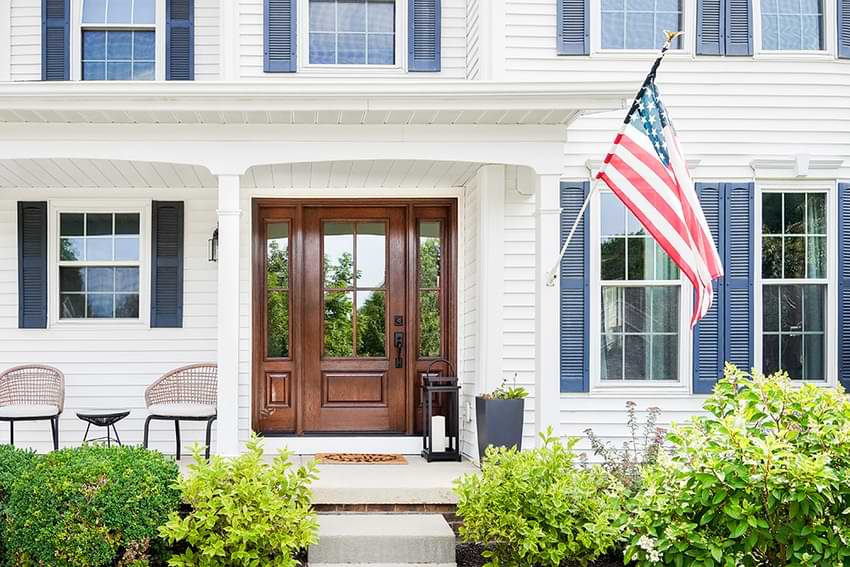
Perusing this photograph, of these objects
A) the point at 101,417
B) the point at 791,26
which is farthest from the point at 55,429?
the point at 791,26

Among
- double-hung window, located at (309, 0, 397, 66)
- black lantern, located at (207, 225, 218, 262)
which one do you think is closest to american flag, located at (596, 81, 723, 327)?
double-hung window, located at (309, 0, 397, 66)

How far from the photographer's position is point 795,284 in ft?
26.8

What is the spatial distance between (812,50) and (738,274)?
2.02 metres

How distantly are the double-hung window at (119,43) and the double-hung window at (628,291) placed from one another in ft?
14.0

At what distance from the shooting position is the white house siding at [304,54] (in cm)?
849

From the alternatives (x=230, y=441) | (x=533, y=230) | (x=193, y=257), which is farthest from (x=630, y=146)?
(x=193, y=257)

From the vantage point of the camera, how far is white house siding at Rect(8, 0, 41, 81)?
8781 millimetres

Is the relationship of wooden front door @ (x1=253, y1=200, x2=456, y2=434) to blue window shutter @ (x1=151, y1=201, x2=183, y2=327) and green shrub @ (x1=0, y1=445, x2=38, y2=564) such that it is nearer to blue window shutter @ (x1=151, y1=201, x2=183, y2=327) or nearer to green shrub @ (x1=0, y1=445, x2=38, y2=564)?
blue window shutter @ (x1=151, y1=201, x2=183, y2=327)

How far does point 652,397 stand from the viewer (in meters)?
8.03

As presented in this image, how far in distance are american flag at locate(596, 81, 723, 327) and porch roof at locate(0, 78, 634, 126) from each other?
18.4 inches

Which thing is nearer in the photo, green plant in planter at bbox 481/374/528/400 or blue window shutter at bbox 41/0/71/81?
green plant in planter at bbox 481/374/528/400

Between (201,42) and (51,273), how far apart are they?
2434 millimetres

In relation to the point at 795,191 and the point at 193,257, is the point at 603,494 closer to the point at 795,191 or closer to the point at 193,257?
the point at 795,191

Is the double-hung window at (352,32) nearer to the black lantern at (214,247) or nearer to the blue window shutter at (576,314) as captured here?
the black lantern at (214,247)
